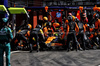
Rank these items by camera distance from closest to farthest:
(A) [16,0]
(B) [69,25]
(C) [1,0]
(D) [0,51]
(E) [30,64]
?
(D) [0,51]
(E) [30,64]
(B) [69,25]
(C) [1,0]
(A) [16,0]

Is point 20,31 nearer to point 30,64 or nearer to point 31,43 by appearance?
point 31,43

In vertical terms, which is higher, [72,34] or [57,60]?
[72,34]

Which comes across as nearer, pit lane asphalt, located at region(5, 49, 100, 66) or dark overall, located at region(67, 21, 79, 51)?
pit lane asphalt, located at region(5, 49, 100, 66)

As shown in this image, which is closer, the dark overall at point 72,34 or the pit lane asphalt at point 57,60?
the pit lane asphalt at point 57,60

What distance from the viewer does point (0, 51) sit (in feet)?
18.1

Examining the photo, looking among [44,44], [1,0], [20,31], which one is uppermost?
[1,0]

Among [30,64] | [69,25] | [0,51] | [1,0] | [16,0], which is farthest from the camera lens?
[16,0]

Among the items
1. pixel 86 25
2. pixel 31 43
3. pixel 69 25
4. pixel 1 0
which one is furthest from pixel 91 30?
pixel 1 0

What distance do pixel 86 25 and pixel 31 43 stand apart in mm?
3668

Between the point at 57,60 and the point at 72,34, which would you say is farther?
the point at 72,34

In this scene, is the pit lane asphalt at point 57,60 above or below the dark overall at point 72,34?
below

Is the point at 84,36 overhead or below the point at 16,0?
below

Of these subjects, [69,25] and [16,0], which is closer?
[69,25]

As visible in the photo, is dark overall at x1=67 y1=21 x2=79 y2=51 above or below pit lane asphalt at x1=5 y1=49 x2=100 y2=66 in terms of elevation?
above
